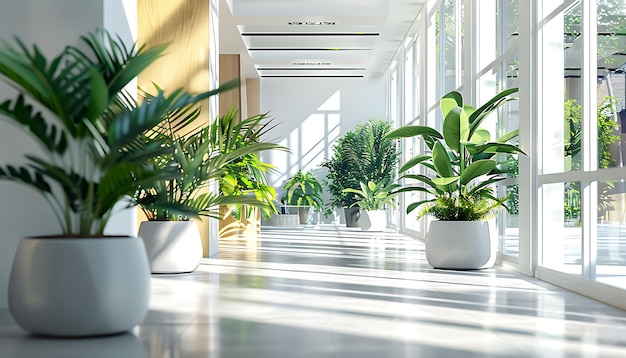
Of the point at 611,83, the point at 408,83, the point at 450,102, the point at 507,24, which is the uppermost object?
the point at 408,83

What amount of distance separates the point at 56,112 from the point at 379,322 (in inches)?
65.2

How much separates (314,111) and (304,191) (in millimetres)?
2191

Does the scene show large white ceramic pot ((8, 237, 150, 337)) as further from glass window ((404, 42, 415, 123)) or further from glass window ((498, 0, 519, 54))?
glass window ((404, 42, 415, 123))

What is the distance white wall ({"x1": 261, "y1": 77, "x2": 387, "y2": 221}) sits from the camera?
1866cm

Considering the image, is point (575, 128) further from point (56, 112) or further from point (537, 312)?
point (56, 112)

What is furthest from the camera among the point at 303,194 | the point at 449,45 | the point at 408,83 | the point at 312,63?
the point at 303,194

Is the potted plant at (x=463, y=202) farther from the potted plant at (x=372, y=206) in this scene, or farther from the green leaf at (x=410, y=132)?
the potted plant at (x=372, y=206)

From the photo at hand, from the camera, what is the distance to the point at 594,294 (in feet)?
15.0

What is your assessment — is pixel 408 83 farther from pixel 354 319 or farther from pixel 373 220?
pixel 354 319

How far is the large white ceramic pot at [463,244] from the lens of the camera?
20.5 ft

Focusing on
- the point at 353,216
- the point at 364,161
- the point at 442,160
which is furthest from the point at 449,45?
the point at 353,216

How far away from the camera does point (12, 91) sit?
3.95 metres

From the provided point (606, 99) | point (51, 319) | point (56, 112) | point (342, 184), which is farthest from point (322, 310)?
point (342, 184)

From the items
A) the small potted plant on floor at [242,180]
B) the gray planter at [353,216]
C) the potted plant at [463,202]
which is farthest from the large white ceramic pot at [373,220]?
the potted plant at [463,202]
